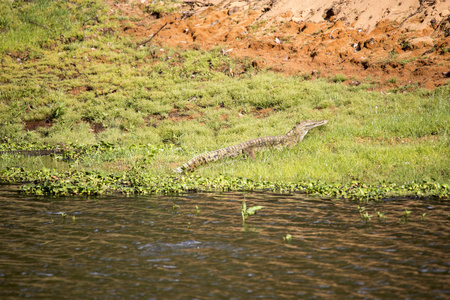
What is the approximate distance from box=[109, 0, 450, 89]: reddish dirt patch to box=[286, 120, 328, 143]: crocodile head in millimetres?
4452

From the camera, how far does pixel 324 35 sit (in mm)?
19328

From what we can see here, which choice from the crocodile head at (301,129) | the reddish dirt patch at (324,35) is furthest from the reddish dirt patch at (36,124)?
the crocodile head at (301,129)

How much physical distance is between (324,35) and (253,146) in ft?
33.8

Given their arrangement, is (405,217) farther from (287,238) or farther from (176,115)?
(176,115)

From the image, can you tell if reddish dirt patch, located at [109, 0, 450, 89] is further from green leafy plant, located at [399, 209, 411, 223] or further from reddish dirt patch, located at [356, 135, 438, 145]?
green leafy plant, located at [399, 209, 411, 223]

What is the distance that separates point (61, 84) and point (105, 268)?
1688 centimetres

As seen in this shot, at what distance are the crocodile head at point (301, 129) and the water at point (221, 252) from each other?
4902 mm

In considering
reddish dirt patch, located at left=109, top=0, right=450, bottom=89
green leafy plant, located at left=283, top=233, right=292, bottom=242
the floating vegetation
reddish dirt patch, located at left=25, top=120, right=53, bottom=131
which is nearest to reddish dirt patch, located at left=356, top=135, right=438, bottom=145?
the floating vegetation

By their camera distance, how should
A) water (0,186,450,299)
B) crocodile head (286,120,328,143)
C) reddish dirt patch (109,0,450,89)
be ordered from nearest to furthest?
water (0,186,450,299) < crocodile head (286,120,328,143) < reddish dirt patch (109,0,450,89)

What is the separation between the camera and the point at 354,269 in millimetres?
4398

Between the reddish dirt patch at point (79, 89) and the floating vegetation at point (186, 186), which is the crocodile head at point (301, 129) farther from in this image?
the reddish dirt patch at point (79, 89)

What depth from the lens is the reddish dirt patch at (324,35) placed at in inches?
637

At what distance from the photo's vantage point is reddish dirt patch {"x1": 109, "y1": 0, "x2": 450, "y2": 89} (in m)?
16.2

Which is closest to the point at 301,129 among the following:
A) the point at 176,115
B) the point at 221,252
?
the point at 176,115
